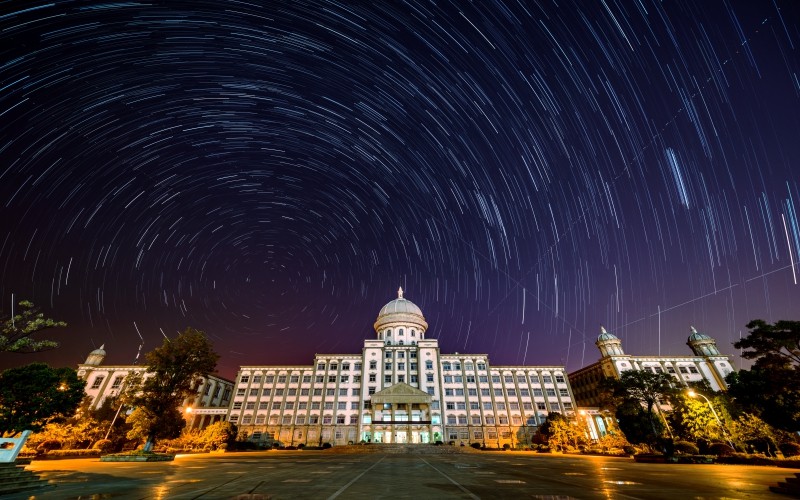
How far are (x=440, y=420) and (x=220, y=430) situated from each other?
41.1 m

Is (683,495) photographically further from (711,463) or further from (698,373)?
(698,373)

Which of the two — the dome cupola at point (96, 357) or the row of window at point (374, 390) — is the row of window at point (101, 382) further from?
the row of window at point (374, 390)

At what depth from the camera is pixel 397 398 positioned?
211 ft

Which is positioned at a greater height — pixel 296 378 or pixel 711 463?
pixel 296 378

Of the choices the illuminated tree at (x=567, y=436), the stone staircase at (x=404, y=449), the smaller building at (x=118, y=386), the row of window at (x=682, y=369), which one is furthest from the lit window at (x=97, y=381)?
the row of window at (x=682, y=369)

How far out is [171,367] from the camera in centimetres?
2942

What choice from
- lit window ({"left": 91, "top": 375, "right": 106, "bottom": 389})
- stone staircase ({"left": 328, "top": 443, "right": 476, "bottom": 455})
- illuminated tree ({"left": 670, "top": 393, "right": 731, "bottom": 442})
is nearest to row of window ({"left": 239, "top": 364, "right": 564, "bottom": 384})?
stone staircase ({"left": 328, "top": 443, "right": 476, "bottom": 455})

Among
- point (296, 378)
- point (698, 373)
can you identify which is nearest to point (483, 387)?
point (296, 378)

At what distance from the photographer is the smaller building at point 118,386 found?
7506 cm

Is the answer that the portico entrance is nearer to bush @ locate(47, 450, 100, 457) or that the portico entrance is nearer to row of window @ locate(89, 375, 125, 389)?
bush @ locate(47, 450, 100, 457)

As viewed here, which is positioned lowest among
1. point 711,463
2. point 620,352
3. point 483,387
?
point 711,463

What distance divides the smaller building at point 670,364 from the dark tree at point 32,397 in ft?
293

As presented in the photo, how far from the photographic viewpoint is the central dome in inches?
3331

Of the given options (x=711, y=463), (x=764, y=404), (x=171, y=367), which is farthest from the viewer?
(x=764, y=404)
